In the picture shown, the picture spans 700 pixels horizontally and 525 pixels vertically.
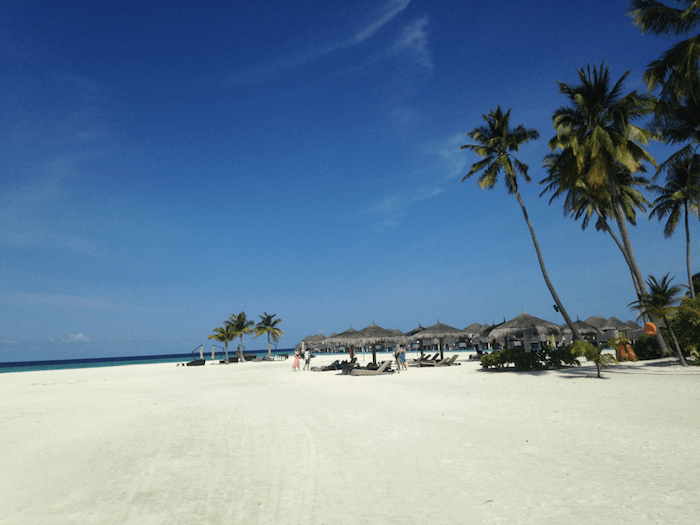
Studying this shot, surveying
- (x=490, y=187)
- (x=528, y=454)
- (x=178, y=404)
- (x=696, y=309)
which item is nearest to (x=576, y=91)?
(x=490, y=187)

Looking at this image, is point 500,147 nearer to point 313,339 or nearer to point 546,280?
point 546,280

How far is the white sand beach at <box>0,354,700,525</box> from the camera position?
13.8ft

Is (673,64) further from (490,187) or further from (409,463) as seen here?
(409,463)

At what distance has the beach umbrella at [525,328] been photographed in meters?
20.8

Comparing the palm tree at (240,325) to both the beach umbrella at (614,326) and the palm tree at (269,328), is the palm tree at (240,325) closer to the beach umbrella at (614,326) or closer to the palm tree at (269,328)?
the palm tree at (269,328)

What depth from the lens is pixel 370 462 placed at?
5.86 metres

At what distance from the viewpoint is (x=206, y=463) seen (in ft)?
19.9

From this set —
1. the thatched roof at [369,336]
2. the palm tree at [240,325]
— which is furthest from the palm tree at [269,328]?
the thatched roof at [369,336]

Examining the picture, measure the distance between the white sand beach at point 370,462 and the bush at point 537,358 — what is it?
7.05m

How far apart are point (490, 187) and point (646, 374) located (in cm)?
1336

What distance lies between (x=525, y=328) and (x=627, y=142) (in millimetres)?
10236

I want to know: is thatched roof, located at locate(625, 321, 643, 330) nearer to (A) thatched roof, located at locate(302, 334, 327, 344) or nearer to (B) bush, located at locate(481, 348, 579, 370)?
(B) bush, located at locate(481, 348, 579, 370)

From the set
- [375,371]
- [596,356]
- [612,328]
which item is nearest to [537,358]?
[596,356]

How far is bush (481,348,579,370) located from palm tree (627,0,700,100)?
1128 cm
